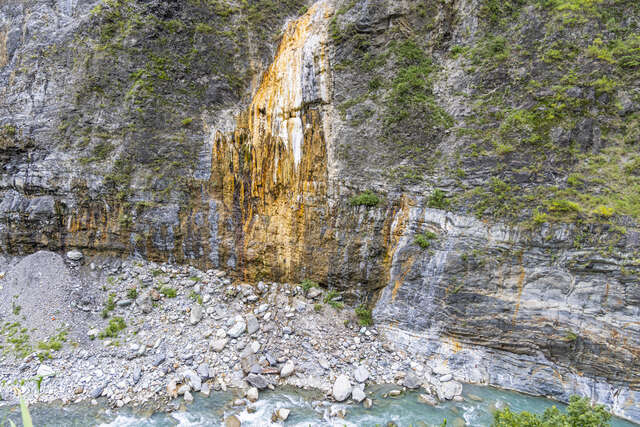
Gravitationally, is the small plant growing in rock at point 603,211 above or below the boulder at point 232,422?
above

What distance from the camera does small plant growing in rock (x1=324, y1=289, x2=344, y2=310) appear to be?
14719 millimetres

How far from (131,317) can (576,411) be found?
16.7 m

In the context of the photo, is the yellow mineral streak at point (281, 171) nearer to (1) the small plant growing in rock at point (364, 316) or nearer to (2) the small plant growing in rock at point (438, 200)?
(1) the small plant growing in rock at point (364, 316)

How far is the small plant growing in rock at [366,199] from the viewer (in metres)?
14.4

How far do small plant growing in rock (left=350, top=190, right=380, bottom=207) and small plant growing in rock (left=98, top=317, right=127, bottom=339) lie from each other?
1190 cm

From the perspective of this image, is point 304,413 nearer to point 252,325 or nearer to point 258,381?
point 258,381

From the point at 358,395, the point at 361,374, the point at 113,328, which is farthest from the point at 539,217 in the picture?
the point at 113,328

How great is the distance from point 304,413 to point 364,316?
4842mm

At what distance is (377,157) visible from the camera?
1488 centimetres

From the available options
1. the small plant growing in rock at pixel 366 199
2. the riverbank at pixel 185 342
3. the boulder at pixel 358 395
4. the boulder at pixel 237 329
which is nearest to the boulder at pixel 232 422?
the riverbank at pixel 185 342

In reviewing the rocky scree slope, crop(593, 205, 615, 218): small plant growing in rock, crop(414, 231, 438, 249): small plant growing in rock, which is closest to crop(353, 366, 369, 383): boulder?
the rocky scree slope

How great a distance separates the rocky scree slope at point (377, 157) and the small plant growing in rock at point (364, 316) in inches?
20.6

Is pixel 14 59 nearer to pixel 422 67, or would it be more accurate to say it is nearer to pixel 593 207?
pixel 422 67

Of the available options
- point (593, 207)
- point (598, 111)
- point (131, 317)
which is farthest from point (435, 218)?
point (131, 317)
